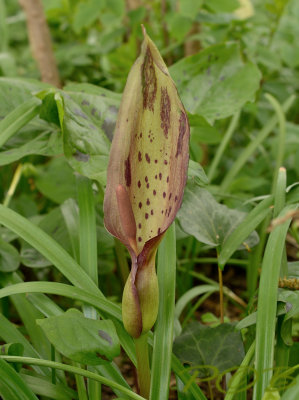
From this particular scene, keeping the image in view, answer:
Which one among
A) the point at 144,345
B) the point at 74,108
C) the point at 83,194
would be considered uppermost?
the point at 74,108

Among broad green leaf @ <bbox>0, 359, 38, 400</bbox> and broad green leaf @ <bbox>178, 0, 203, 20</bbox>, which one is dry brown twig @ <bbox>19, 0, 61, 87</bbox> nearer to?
broad green leaf @ <bbox>178, 0, 203, 20</bbox>

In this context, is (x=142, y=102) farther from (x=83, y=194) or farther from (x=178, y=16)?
(x=178, y=16)

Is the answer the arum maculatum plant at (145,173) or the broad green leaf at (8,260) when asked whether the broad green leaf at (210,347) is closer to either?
the arum maculatum plant at (145,173)

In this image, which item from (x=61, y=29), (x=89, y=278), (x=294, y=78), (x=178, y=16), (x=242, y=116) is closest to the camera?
(x=89, y=278)

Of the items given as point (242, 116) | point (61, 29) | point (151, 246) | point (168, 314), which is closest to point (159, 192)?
point (151, 246)

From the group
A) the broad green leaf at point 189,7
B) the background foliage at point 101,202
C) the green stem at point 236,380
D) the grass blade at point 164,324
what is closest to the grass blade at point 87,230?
the background foliage at point 101,202

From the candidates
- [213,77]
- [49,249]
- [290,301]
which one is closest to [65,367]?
[49,249]

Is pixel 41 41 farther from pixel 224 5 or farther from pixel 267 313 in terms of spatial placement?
pixel 267 313
